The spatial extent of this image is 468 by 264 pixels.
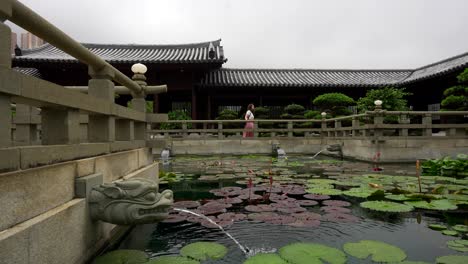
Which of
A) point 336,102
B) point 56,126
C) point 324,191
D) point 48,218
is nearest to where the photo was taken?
point 48,218

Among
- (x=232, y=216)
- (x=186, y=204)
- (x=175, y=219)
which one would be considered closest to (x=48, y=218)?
(x=175, y=219)

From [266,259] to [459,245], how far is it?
191cm

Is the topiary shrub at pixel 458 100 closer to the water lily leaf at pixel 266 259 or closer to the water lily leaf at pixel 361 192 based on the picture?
the water lily leaf at pixel 361 192

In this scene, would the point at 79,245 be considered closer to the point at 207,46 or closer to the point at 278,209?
the point at 278,209

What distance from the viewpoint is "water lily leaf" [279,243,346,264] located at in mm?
2863

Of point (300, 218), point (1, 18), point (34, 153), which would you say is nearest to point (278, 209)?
point (300, 218)

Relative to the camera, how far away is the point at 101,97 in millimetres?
3703

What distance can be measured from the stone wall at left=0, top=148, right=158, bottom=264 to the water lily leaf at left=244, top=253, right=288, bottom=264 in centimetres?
141

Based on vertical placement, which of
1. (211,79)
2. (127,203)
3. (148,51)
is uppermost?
(148,51)

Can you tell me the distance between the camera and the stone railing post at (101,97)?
12.1ft

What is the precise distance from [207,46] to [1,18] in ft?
84.9

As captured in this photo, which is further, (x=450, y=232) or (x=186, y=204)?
(x=186, y=204)

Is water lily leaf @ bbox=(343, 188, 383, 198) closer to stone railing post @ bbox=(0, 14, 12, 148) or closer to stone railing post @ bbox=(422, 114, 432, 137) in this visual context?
stone railing post @ bbox=(0, 14, 12, 148)

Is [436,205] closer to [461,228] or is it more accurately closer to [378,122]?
[461,228]
